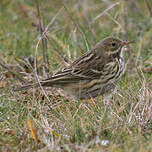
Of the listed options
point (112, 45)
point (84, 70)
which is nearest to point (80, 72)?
point (84, 70)

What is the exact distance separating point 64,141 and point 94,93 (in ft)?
5.31

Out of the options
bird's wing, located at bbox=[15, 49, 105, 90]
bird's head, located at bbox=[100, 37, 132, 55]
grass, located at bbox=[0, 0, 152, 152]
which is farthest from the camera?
bird's head, located at bbox=[100, 37, 132, 55]

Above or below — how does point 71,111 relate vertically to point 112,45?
below

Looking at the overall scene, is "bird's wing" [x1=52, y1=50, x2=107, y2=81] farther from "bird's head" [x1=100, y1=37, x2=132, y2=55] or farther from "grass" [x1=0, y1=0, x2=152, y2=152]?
"grass" [x1=0, y1=0, x2=152, y2=152]

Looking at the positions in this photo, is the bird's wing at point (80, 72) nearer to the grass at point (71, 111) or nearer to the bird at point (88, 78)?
the bird at point (88, 78)

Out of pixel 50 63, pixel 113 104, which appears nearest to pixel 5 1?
pixel 50 63

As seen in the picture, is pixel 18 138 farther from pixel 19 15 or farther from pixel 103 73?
pixel 19 15

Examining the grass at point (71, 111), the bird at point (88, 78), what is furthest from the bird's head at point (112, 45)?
the grass at point (71, 111)

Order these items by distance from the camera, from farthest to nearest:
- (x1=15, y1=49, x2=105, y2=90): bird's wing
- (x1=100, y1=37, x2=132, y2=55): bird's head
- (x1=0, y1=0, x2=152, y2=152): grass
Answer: (x1=100, y1=37, x2=132, y2=55): bird's head
(x1=15, y1=49, x2=105, y2=90): bird's wing
(x1=0, y1=0, x2=152, y2=152): grass

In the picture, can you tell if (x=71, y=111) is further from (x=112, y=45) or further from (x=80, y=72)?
(x=112, y=45)

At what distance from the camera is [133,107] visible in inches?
Answer: 219

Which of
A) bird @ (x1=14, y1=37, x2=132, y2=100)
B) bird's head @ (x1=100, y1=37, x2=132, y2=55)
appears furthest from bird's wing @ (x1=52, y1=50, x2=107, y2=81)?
bird's head @ (x1=100, y1=37, x2=132, y2=55)

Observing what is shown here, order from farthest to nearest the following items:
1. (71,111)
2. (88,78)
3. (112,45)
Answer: (112,45) < (88,78) < (71,111)

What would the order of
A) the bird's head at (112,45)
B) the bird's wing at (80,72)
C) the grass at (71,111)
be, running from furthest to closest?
the bird's head at (112,45)
the bird's wing at (80,72)
the grass at (71,111)
